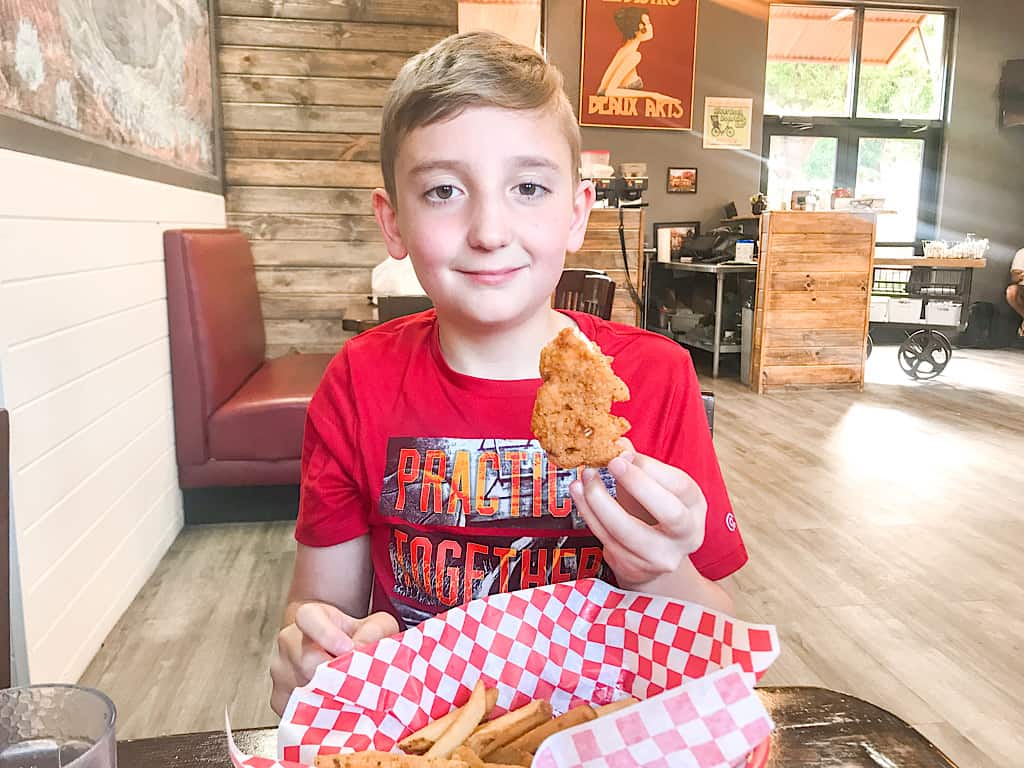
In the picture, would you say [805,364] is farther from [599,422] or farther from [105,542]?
[599,422]

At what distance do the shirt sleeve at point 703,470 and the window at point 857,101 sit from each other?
907 cm

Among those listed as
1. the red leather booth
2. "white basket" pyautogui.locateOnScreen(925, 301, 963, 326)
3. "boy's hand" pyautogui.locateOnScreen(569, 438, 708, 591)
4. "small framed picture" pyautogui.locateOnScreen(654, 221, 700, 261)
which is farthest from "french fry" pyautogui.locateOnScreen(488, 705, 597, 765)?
"white basket" pyautogui.locateOnScreen(925, 301, 963, 326)

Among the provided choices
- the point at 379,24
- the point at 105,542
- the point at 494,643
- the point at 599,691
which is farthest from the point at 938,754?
the point at 379,24

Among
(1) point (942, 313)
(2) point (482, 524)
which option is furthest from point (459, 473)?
(1) point (942, 313)

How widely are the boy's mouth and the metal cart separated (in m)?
7.77

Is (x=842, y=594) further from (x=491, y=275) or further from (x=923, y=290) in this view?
(x=923, y=290)

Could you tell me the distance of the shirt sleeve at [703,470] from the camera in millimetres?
1136

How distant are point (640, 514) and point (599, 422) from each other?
11 cm

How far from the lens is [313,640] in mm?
801

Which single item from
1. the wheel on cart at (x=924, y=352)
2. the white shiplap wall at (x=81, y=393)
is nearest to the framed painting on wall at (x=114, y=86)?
the white shiplap wall at (x=81, y=393)

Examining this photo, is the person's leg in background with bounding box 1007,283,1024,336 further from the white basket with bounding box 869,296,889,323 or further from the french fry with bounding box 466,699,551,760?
the french fry with bounding box 466,699,551,760

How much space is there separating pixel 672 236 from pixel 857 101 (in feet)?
9.81

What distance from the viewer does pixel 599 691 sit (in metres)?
0.80

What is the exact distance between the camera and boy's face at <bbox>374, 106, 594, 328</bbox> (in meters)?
1.01
